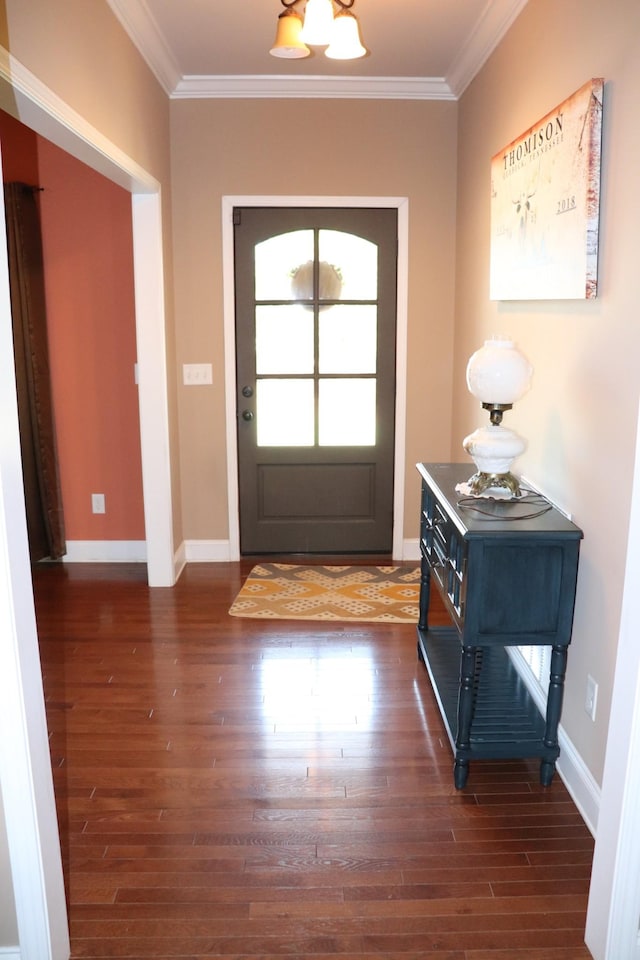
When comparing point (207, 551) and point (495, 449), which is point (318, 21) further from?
point (207, 551)

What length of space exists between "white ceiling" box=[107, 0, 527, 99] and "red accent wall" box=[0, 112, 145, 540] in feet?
2.54

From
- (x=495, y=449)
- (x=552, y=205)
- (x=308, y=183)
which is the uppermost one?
(x=308, y=183)

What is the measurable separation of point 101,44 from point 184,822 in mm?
2814

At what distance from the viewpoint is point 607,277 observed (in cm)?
214

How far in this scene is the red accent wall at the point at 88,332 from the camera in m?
4.34

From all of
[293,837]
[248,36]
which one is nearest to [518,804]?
[293,837]

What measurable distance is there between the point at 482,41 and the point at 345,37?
1168mm

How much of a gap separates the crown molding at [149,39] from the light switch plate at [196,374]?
1488 mm

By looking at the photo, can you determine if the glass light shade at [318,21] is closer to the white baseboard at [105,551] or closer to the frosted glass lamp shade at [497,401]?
the frosted glass lamp shade at [497,401]

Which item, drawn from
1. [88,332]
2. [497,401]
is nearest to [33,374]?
[88,332]

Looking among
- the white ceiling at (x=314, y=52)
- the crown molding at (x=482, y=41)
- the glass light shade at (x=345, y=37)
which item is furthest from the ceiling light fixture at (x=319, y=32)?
the crown molding at (x=482, y=41)

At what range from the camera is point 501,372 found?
8.25 ft

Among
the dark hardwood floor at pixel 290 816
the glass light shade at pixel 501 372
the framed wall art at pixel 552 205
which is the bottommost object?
the dark hardwood floor at pixel 290 816

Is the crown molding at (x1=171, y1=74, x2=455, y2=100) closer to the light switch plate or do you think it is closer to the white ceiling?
the white ceiling
